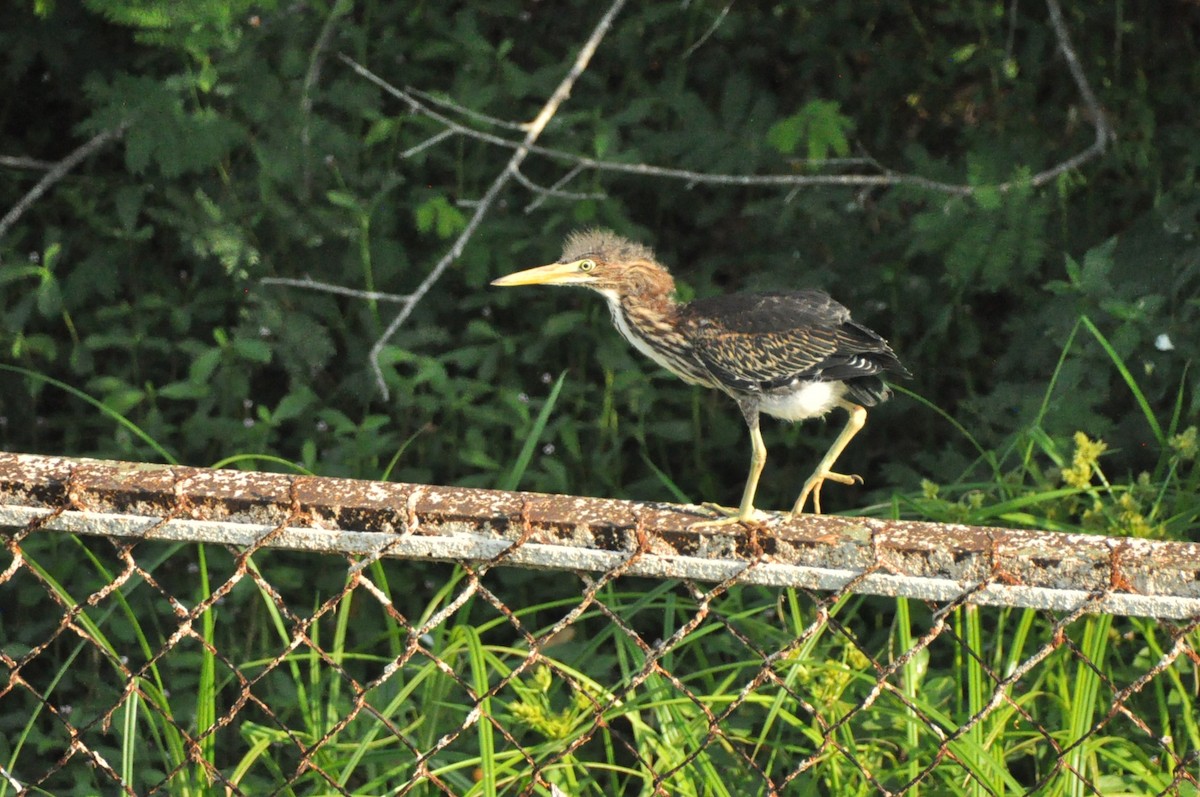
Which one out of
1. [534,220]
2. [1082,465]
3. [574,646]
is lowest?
[574,646]

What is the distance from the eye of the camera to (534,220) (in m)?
5.12

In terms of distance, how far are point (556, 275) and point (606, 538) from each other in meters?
1.39

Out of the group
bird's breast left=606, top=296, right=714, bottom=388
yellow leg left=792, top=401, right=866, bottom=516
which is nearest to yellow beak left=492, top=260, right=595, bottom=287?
bird's breast left=606, top=296, right=714, bottom=388

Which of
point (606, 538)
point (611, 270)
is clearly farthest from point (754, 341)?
point (606, 538)

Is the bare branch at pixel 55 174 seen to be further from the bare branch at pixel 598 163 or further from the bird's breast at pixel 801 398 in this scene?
the bird's breast at pixel 801 398

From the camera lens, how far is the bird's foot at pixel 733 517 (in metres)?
1.94

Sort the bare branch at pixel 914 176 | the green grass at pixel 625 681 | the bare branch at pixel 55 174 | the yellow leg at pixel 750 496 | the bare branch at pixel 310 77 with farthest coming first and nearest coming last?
the bare branch at pixel 55 174 < the bare branch at pixel 310 77 < the bare branch at pixel 914 176 < the yellow leg at pixel 750 496 < the green grass at pixel 625 681

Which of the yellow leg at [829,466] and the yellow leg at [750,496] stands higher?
the yellow leg at [750,496]

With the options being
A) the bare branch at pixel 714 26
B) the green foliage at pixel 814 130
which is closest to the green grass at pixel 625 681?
the green foliage at pixel 814 130

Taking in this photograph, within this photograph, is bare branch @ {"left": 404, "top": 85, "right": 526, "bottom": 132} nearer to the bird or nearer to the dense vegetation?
the dense vegetation

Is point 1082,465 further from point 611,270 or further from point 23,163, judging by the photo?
point 23,163

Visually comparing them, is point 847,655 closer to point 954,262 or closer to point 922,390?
point 954,262

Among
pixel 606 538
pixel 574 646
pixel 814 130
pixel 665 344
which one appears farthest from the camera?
pixel 814 130

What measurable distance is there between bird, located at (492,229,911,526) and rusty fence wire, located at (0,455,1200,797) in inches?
17.1
